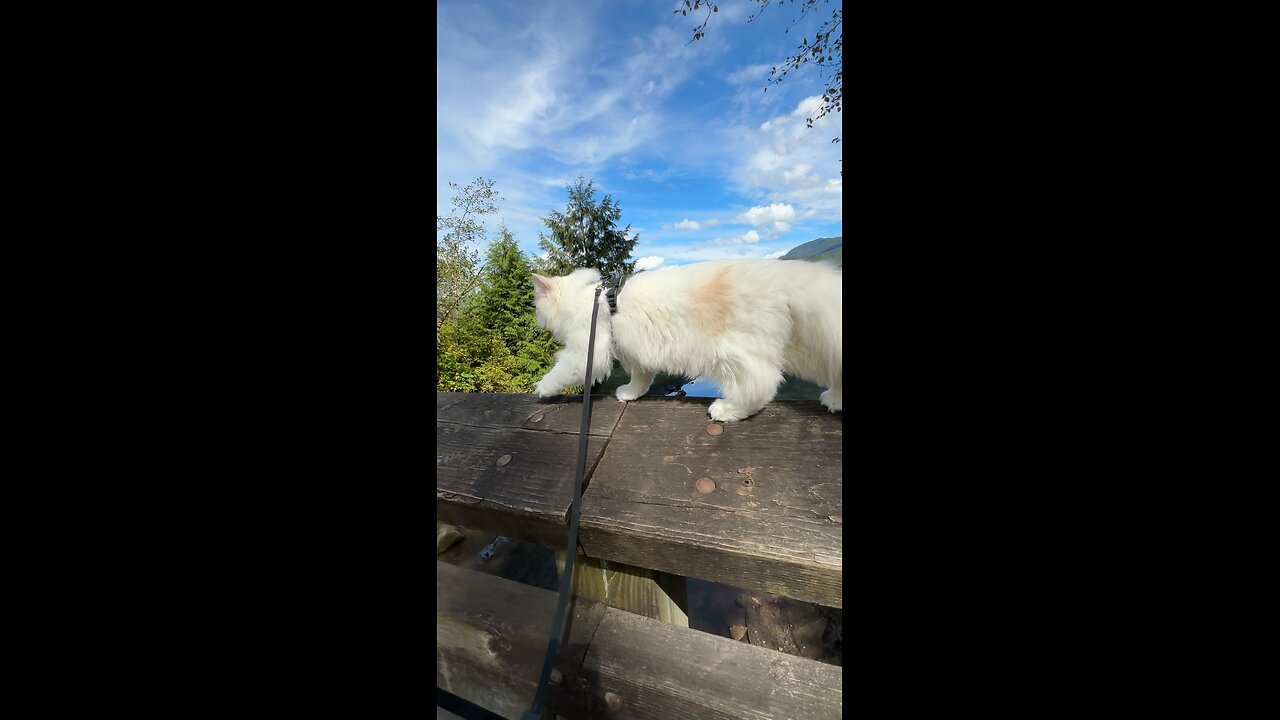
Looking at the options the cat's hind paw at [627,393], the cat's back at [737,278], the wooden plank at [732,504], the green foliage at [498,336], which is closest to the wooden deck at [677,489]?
the wooden plank at [732,504]

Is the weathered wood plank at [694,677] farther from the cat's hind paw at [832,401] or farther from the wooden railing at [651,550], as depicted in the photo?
the cat's hind paw at [832,401]

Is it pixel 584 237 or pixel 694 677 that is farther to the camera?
pixel 584 237

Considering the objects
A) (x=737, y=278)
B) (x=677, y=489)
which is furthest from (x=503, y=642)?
(x=737, y=278)

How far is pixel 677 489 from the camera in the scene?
38.3 inches

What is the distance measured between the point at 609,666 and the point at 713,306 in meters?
1.16

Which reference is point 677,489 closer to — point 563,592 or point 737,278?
point 563,592

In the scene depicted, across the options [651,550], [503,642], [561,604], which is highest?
[651,550]

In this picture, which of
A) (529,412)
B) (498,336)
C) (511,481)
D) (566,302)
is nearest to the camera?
(511,481)

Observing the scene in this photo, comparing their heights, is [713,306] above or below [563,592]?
above

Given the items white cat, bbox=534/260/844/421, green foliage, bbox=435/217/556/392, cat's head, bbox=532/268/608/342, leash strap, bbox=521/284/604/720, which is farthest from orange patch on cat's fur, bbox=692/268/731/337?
green foliage, bbox=435/217/556/392
